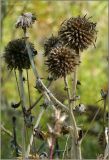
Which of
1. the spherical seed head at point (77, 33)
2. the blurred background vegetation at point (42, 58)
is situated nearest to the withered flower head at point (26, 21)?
the spherical seed head at point (77, 33)

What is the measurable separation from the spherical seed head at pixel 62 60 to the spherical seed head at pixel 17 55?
32 cm

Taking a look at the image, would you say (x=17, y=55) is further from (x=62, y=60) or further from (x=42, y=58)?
(x=42, y=58)

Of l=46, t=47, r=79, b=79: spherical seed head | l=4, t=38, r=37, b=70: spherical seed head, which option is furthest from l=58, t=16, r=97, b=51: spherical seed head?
l=4, t=38, r=37, b=70: spherical seed head

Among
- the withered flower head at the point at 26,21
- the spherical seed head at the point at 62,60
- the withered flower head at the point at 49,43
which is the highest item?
the withered flower head at the point at 26,21

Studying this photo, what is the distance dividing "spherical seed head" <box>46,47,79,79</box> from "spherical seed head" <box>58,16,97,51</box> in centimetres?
5

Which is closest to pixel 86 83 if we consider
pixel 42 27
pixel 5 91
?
pixel 5 91

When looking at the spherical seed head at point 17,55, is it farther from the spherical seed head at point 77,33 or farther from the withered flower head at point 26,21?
the spherical seed head at point 77,33

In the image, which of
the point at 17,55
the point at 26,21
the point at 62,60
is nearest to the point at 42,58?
the point at 17,55

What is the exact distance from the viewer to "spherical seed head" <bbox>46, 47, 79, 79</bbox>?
1.93 metres

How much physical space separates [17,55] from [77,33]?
0.40m

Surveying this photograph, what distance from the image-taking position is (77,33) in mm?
2031

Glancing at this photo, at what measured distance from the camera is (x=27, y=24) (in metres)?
2.07

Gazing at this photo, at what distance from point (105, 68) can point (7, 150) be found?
3543 mm

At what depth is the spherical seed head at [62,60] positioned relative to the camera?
6.32 ft
